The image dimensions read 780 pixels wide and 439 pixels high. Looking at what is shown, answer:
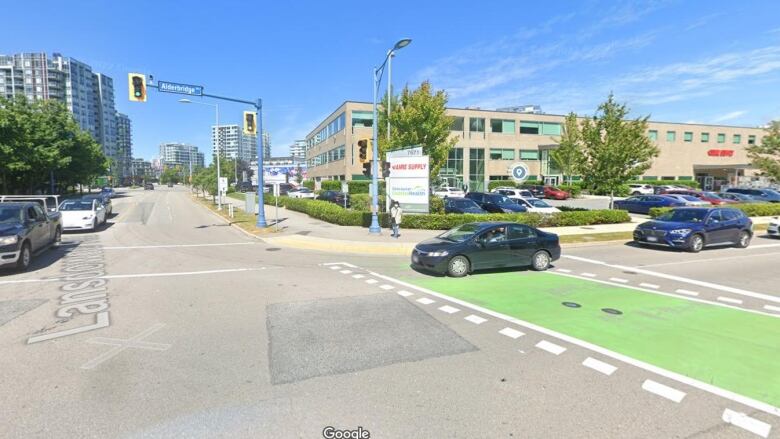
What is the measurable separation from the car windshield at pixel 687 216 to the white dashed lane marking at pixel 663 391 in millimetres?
12734

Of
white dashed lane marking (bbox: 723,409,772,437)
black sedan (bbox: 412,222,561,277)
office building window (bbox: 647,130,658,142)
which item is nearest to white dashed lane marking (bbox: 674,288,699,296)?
black sedan (bbox: 412,222,561,277)

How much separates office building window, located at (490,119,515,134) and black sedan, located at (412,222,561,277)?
48.0 m

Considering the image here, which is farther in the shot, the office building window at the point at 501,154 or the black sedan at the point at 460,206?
the office building window at the point at 501,154

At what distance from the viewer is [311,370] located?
454 cm

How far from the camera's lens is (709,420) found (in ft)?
11.6

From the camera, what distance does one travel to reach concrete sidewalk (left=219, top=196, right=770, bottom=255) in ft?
46.5

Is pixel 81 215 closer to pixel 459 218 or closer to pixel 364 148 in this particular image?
pixel 364 148

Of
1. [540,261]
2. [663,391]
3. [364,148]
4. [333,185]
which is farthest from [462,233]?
[333,185]

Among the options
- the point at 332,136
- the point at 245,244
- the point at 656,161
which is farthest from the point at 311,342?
the point at 656,161

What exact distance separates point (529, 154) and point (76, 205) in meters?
53.3

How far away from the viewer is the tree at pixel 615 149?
846 inches

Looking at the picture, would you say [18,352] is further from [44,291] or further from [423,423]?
[423,423]

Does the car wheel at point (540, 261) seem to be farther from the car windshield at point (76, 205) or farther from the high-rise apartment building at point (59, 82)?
the high-rise apartment building at point (59, 82)

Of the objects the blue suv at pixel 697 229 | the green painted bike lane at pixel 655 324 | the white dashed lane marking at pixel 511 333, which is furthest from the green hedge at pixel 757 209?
the white dashed lane marking at pixel 511 333
